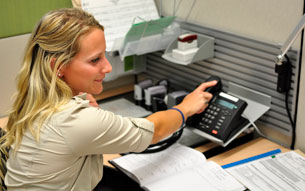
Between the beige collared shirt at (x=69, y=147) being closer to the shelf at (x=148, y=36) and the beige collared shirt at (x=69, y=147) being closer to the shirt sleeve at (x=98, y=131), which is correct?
the shirt sleeve at (x=98, y=131)

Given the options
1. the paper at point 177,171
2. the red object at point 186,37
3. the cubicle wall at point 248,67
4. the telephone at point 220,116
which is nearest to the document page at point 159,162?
the paper at point 177,171

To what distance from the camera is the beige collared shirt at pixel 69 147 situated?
41.9 inches

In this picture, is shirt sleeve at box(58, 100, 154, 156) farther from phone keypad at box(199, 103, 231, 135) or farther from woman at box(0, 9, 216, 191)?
phone keypad at box(199, 103, 231, 135)

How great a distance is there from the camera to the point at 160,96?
6.20 feet

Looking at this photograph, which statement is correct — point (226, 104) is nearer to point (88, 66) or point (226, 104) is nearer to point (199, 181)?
point (199, 181)

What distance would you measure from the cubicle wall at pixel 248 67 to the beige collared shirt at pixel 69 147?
0.65m

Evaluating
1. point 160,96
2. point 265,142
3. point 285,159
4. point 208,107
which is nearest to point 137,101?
point 160,96

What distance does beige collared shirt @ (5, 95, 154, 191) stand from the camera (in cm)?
106

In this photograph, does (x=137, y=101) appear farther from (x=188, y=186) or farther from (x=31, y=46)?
(x=31, y=46)

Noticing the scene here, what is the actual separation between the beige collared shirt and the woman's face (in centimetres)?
5

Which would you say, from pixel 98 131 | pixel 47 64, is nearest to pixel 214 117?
pixel 98 131

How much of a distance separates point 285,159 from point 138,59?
3.22 feet

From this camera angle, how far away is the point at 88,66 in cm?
115

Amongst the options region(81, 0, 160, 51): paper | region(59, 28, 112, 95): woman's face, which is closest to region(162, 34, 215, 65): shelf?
region(81, 0, 160, 51): paper
